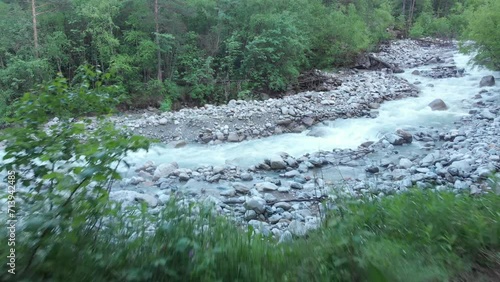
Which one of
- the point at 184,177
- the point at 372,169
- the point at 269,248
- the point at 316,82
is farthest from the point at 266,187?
the point at 316,82

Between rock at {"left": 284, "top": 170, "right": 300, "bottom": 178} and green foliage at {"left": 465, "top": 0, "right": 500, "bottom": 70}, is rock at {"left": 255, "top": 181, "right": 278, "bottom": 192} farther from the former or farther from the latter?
green foliage at {"left": 465, "top": 0, "right": 500, "bottom": 70}

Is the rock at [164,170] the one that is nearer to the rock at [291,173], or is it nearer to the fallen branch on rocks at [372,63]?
the rock at [291,173]

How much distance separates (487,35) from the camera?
50.0ft

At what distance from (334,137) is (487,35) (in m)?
8.89

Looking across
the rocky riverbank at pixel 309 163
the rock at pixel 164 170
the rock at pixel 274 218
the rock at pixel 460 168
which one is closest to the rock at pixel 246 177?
the rocky riverbank at pixel 309 163

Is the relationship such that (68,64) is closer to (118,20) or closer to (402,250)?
(118,20)

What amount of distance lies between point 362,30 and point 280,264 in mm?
23216

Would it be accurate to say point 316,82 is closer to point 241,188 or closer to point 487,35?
point 487,35

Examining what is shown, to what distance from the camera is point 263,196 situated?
25.7 feet

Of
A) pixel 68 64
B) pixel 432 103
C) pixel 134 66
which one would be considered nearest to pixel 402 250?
pixel 432 103

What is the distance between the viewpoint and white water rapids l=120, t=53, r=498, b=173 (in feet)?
35.7

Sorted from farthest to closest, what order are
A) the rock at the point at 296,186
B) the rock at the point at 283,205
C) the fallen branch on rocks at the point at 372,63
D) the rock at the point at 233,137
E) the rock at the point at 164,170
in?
1. the fallen branch on rocks at the point at 372,63
2. the rock at the point at 233,137
3. the rock at the point at 164,170
4. the rock at the point at 296,186
5. the rock at the point at 283,205

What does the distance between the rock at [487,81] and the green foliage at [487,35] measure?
21.2 inches

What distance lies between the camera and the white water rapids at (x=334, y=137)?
1088 cm
